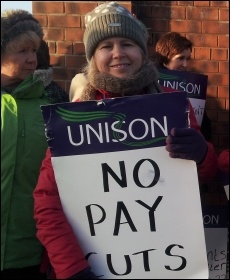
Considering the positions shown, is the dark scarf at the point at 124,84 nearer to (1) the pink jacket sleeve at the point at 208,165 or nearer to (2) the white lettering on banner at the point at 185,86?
(1) the pink jacket sleeve at the point at 208,165

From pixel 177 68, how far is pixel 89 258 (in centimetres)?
206

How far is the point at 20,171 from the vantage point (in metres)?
2.45

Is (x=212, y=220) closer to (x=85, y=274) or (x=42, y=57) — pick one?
(x=42, y=57)

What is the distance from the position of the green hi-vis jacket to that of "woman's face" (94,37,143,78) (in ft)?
0.99

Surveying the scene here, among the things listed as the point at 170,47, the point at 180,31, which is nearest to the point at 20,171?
the point at 170,47

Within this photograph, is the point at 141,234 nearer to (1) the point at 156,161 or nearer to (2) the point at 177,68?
(1) the point at 156,161

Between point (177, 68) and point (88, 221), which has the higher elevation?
point (177, 68)

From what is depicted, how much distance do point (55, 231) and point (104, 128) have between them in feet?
1.48

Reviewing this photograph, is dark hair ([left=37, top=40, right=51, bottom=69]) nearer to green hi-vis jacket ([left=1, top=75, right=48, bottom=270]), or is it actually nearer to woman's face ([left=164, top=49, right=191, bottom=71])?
woman's face ([left=164, top=49, right=191, bottom=71])

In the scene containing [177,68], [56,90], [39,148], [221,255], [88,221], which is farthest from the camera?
[177,68]

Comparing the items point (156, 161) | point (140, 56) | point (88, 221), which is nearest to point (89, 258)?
point (88, 221)

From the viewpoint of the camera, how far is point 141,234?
234 centimetres

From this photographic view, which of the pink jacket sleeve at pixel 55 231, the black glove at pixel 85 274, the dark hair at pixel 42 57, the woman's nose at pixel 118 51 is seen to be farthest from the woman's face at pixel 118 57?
the dark hair at pixel 42 57

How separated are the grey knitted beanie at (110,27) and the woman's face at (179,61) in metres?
1.39
